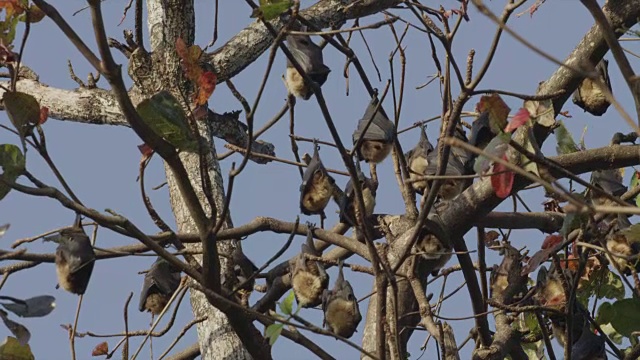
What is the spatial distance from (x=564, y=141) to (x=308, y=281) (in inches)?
53.4

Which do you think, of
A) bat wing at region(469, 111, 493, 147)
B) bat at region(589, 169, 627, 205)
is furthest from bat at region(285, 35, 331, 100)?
bat at region(589, 169, 627, 205)

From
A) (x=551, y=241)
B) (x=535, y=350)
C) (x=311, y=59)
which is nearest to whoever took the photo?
(x=551, y=241)

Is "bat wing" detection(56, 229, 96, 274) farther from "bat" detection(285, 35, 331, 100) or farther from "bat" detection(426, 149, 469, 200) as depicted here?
"bat" detection(426, 149, 469, 200)

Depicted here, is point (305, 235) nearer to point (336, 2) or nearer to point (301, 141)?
point (301, 141)

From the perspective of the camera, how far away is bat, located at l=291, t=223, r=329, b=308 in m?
4.57

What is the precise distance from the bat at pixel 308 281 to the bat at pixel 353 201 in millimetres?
290

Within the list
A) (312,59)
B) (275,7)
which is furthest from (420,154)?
(275,7)

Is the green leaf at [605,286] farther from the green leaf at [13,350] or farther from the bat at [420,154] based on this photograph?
the green leaf at [13,350]

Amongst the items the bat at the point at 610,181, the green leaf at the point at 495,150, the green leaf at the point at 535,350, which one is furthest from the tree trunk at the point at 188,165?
the green leaf at the point at 495,150

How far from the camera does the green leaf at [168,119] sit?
3096 mm

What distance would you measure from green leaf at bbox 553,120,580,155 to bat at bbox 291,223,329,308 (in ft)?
4.10

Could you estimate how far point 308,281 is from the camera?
4.59m

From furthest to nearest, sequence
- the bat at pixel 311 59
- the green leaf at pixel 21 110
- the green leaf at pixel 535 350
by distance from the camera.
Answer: the green leaf at pixel 535 350
the bat at pixel 311 59
the green leaf at pixel 21 110

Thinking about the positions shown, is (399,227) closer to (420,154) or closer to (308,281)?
(308,281)
